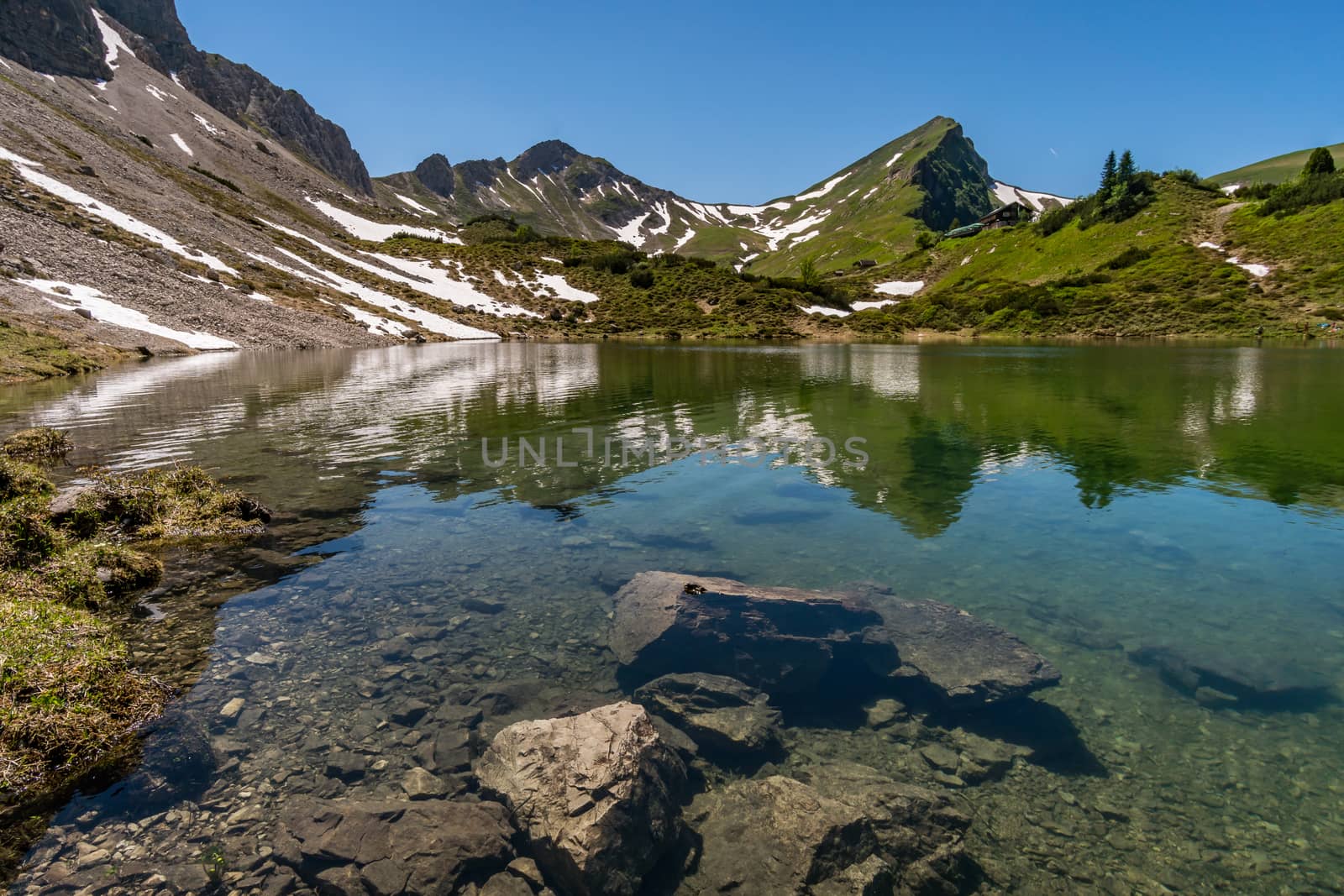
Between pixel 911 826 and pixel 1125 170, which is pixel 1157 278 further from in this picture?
pixel 911 826

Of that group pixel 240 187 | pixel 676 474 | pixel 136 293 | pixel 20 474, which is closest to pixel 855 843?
pixel 676 474

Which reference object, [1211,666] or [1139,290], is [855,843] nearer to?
[1211,666]

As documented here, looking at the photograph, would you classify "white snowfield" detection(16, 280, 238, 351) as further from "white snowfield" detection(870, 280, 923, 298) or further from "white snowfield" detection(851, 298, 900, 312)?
"white snowfield" detection(870, 280, 923, 298)

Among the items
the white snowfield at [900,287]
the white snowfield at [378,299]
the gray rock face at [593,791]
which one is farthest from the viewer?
the white snowfield at [900,287]

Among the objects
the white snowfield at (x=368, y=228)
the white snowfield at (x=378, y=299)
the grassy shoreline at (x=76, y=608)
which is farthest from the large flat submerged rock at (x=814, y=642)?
the white snowfield at (x=368, y=228)

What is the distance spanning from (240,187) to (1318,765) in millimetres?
206974

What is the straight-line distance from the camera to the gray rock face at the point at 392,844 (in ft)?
19.8

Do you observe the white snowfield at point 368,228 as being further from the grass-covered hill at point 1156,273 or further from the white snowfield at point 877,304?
the grass-covered hill at point 1156,273

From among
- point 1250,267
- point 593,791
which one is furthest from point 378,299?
point 1250,267

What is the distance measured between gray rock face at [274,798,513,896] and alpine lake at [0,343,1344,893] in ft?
1.02

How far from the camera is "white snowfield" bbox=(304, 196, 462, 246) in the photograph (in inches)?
6969

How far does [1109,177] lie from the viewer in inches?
6767

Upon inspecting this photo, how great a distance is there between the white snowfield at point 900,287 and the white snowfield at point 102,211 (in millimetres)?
153964

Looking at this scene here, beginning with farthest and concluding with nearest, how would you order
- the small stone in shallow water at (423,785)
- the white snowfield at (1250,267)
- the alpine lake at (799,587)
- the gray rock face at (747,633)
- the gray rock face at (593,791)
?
the white snowfield at (1250,267) < the gray rock face at (747,633) < the small stone in shallow water at (423,785) < the alpine lake at (799,587) < the gray rock face at (593,791)
